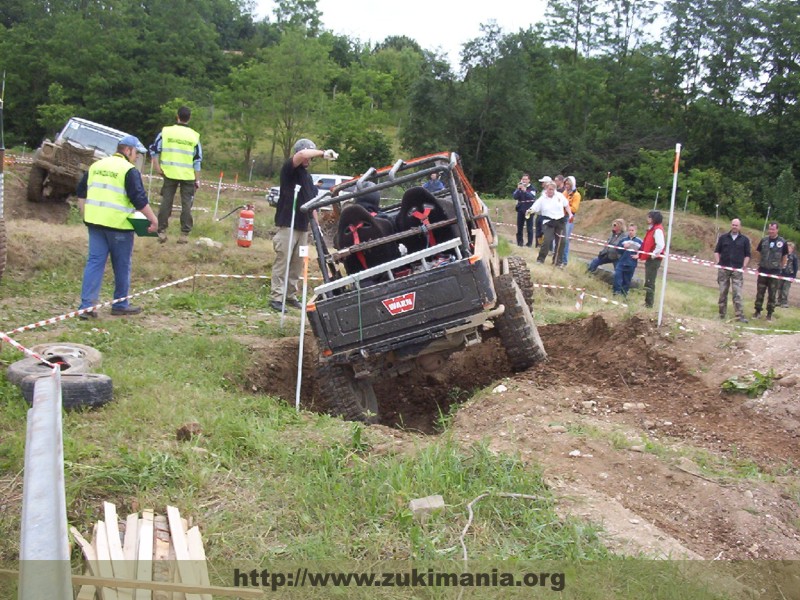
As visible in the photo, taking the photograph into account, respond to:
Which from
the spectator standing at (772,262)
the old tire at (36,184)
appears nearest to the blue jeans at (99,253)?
the old tire at (36,184)

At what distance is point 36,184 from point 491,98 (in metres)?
27.0

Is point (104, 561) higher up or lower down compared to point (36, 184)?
lower down

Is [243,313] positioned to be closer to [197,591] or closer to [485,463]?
[485,463]

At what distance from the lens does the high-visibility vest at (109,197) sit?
343 inches

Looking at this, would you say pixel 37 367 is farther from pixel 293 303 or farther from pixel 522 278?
pixel 522 278

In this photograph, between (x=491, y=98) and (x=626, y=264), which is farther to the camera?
(x=491, y=98)

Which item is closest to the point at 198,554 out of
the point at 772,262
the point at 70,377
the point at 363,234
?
the point at 70,377

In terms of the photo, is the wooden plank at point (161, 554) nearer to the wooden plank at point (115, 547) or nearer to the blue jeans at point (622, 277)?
the wooden plank at point (115, 547)

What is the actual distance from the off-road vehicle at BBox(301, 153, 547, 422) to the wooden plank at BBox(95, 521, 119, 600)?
11.2 ft

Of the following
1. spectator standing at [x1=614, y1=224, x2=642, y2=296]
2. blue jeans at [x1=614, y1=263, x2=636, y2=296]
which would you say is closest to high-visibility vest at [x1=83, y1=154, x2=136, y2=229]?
spectator standing at [x1=614, y1=224, x2=642, y2=296]

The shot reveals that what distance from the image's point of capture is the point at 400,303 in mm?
7246

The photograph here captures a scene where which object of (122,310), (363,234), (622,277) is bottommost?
(122,310)

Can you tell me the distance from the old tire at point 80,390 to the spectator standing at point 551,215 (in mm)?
11241

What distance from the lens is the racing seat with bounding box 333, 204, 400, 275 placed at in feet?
25.8
